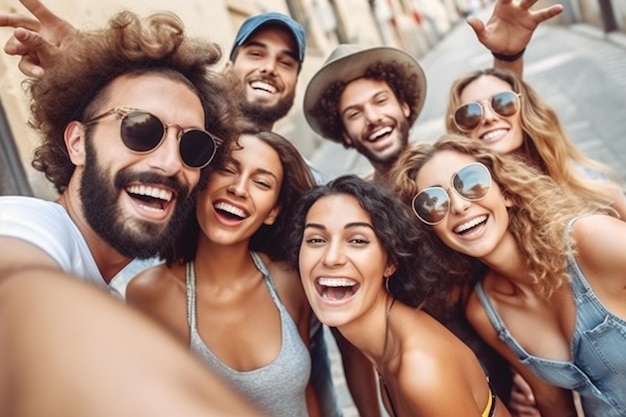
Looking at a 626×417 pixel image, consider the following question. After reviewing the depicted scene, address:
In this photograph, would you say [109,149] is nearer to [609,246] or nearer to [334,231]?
[334,231]

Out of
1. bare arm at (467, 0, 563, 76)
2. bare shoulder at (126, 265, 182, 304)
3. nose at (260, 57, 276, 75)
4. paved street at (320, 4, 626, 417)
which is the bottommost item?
paved street at (320, 4, 626, 417)

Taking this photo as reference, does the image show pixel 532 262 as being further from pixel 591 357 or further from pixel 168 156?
pixel 168 156

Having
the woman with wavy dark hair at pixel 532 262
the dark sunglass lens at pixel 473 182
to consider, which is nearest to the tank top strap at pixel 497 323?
the woman with wavy dark hair at pixel 532 262

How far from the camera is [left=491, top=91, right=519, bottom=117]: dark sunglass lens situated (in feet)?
8.91

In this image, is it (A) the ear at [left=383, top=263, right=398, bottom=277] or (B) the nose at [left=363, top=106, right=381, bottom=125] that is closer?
(A) the ear at [left=383, top=263, right=398, bottom=277]

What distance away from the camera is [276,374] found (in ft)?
6.57

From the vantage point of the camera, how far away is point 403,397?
5.74 feet

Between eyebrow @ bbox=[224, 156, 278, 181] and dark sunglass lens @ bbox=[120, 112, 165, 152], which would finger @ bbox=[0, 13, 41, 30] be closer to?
dark sunglass lens @ bbox=[120, 112, 165, 152]

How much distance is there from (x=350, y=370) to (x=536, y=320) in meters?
1.05

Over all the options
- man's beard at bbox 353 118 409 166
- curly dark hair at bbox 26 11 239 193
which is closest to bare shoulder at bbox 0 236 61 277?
curly dark hair at bbox 26 11 239 193

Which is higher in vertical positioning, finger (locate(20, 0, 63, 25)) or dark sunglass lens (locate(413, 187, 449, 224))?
finger (locate(20, 0, 63, 25))

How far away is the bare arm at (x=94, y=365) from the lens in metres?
0.71

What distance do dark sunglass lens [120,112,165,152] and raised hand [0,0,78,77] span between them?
696mm

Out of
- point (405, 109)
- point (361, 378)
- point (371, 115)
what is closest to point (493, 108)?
point (371, 115)
